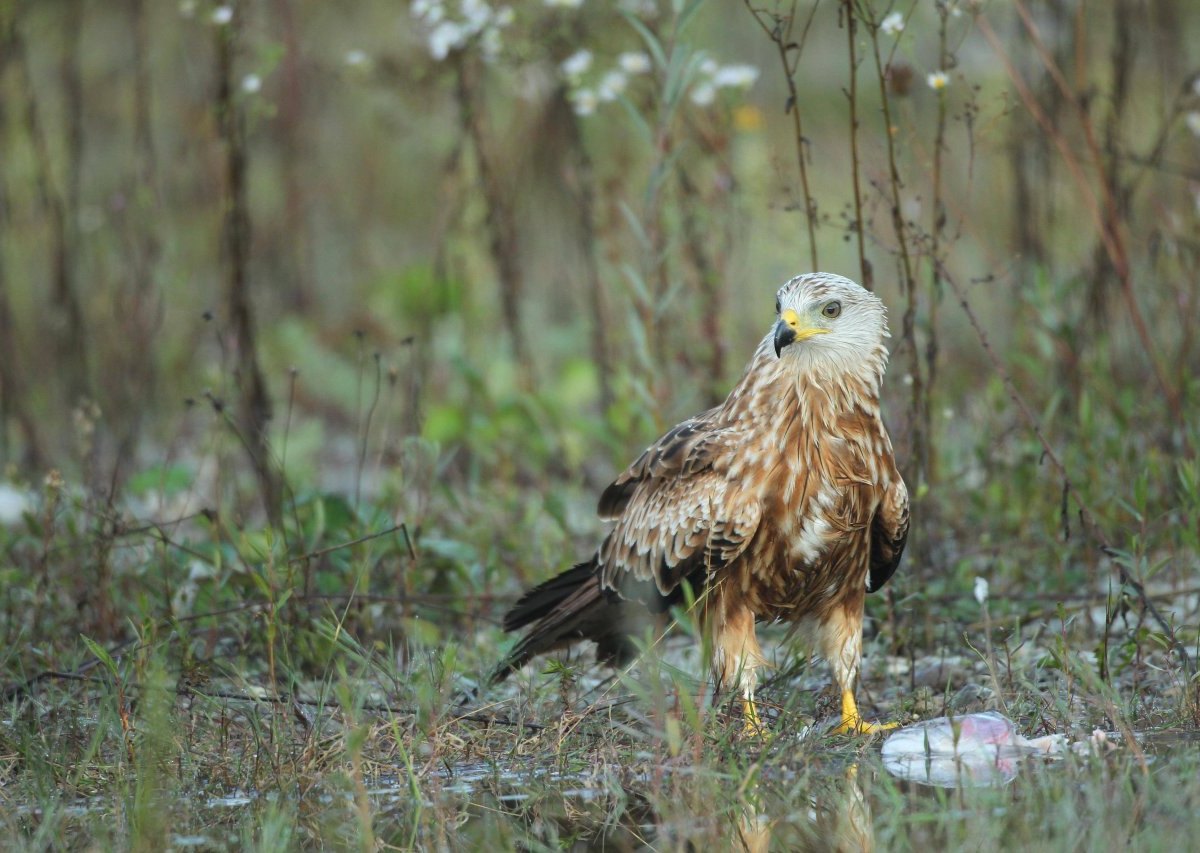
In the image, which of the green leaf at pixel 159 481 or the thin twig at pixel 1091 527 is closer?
the thin twig at pixel 1091 527

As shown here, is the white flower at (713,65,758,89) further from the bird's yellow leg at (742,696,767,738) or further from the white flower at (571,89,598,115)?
the bird's yellow leg at (742,696,767,738)

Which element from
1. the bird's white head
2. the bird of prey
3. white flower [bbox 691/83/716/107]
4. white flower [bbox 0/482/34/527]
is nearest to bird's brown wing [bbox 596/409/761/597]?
the bird of prey

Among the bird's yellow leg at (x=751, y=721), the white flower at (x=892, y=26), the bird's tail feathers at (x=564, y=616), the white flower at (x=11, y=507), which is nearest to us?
the bird's yellow leg at (x=751, y=721)

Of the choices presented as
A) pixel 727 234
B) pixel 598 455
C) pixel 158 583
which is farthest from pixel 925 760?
pixel 598 455

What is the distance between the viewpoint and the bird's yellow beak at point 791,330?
161 inches

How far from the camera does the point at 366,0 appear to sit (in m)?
10.5

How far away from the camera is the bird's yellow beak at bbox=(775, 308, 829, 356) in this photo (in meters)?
4.08

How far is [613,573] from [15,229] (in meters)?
6.72

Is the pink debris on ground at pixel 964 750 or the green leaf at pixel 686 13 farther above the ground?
the green leaf at pixel 686 13

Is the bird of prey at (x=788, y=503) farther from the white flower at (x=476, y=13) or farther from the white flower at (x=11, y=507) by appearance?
the white flower at (x=11, y=507)

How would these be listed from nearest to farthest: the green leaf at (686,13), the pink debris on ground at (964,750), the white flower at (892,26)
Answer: the pink debris on ground at (964,750), the white flower at (892,26), the green leaf at (686,13)

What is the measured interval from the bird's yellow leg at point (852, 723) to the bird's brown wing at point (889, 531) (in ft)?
1.38

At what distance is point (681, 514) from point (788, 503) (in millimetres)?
334

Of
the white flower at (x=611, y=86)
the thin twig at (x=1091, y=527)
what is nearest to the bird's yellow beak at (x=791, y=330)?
the thin twig at (x=1091, y=527)
